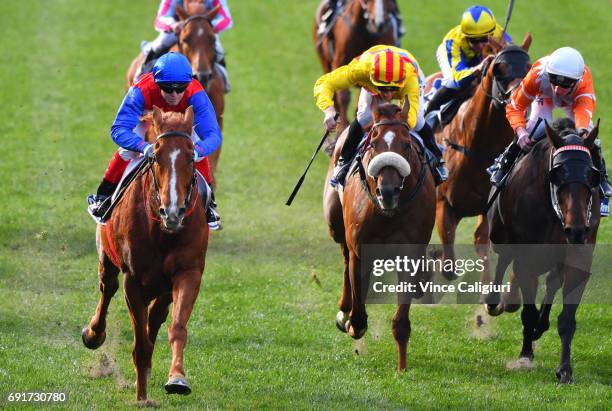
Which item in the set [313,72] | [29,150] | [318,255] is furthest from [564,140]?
[313,72]

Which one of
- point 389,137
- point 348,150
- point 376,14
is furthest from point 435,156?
point 376,14

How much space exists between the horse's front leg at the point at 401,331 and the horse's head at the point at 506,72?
100 inches

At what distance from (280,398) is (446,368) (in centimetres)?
176

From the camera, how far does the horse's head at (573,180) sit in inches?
380

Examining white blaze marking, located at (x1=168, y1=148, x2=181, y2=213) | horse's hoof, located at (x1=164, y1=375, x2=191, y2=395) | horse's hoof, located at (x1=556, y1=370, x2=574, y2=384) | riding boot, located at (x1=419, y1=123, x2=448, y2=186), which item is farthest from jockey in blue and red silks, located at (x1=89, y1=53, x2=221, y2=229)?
horse's hoof, located at (x1=556, y1=370, x2=574, y2=384)

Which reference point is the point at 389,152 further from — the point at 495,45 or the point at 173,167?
the point at 495,45

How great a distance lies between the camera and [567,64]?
10297mm

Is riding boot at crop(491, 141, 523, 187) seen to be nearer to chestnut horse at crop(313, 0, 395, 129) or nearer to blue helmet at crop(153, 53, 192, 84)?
blue helmet at crop(153, 53, 192, 84)

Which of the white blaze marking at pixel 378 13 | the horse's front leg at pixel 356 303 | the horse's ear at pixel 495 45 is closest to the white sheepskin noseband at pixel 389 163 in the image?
the horse's front leg at pixel 356 303

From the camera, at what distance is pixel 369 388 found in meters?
9.95

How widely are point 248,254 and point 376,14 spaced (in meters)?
4.80

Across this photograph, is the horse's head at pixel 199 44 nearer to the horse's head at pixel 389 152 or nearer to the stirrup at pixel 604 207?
the horse's head at pixel 389 152

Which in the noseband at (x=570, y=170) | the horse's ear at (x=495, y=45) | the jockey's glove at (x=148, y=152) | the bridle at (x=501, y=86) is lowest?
the jockey's glove at (x=148, y=152)

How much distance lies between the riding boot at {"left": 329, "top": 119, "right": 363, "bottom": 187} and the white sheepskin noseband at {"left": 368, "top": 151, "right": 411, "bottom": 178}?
4.02 ft
